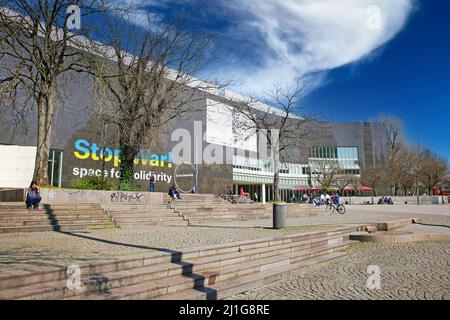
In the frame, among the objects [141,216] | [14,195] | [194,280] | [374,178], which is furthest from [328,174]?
[194,280]

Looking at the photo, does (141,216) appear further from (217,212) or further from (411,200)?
(411,200)

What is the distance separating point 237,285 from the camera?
626 centimetres

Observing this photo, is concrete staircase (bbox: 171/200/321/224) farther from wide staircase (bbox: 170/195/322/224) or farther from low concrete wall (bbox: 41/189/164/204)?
low concrete wall (bbox: 41/189/164/204)

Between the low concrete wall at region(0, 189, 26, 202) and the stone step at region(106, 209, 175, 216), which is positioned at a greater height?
the low concrete wall at region(0, 189, 26, 202)

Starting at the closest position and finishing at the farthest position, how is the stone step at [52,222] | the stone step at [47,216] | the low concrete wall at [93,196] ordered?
1. the stone step at [52,222]
2. the stone step at [47,216]
3. the low concrete wall at [93,196]

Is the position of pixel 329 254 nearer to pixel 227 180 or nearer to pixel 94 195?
pixel 94 195

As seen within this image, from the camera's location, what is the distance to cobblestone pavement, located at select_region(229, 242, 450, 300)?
579 centimetres

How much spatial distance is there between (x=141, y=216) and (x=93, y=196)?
4.04 m

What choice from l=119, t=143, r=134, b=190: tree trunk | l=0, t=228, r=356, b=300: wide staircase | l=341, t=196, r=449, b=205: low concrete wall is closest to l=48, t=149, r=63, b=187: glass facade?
l=119, t=143, r=134, b=190: tree trunk

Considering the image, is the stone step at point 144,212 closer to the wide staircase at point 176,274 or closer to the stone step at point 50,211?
the stone step at point 50,211

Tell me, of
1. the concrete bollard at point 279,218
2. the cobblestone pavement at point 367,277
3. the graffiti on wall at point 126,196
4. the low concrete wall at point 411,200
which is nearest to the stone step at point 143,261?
the cobblestone pavement at point 367,277

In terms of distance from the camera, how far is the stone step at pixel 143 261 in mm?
4820

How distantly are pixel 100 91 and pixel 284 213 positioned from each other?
997cm
